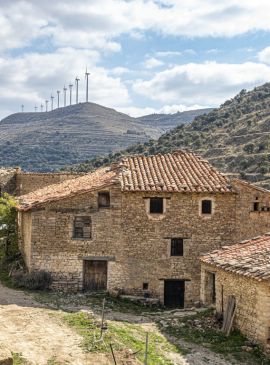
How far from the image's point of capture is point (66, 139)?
159125mm

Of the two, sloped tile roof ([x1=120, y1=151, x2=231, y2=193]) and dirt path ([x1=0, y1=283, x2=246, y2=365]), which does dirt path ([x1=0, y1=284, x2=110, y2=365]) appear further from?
sloped tile roof ([x1=120, y1=151, x2=231, y2=193])

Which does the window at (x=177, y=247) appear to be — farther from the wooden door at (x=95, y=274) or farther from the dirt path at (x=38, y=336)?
the dirt path at (x=38, y=336)

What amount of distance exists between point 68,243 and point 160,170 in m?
5.78

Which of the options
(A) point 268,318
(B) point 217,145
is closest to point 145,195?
(A) point 268,318

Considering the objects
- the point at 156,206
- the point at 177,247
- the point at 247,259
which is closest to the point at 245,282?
the point at 247,259

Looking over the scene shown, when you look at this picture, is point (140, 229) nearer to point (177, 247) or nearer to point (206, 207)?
point (177, 247)

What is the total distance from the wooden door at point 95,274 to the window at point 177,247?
3.05 meters

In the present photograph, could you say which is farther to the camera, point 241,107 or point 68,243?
point 241,107

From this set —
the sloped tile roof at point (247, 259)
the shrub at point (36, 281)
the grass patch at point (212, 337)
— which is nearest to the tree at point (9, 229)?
the shrub at point (36, 281)

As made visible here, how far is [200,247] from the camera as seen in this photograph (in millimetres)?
24484

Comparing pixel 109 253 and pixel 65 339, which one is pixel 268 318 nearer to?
Result: pixel 65 339

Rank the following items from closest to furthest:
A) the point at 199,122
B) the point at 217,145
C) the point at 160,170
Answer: the point at 160,170
the point at 217,145
the point at 199,122

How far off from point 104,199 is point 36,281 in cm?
447

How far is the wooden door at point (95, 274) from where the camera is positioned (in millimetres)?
23859
